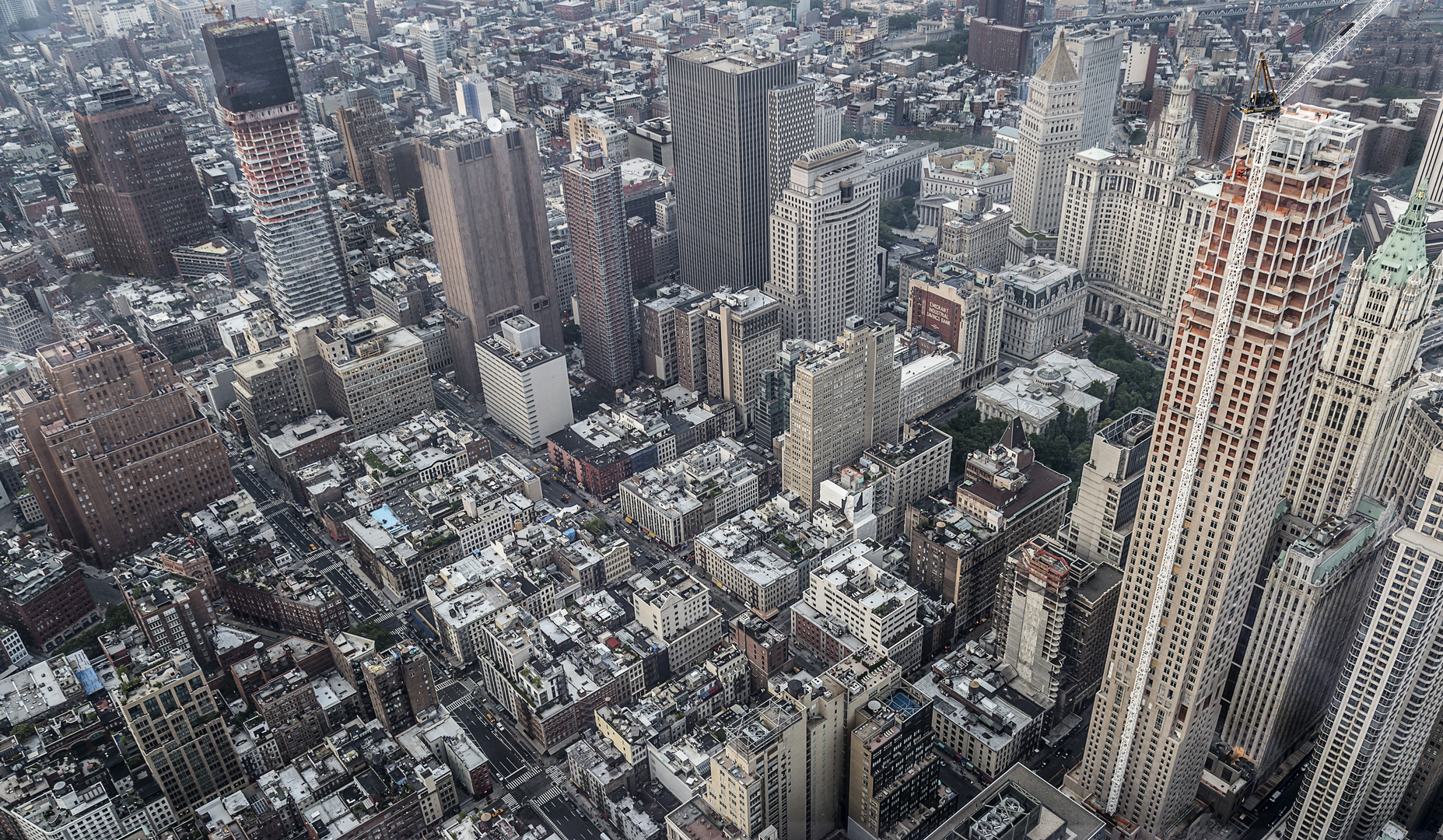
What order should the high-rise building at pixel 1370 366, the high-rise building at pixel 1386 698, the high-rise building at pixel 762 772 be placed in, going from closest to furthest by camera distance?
the high-rise building at pixel 1386 698, the high-rise building at pixel 762 772, the high-rise building at pixel 1370 366

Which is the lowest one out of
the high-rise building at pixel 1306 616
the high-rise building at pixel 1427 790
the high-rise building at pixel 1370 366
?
the high-rise building at pixel 1427 790

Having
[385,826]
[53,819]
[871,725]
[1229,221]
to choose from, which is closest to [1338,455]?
[1229,221]

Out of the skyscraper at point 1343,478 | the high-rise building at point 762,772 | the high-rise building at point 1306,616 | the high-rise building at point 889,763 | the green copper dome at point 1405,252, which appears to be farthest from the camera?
the high-rise building at point 889,763

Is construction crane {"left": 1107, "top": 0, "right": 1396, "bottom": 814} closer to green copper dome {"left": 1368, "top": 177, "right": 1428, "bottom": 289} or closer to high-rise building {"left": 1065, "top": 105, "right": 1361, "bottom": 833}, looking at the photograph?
high-rise building {"left": 1065, "top": 105, "right": 1361, "bottom": 833}

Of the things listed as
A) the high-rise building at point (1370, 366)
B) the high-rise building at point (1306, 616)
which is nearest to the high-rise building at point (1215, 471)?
the high-rise building at point (1306, 616)

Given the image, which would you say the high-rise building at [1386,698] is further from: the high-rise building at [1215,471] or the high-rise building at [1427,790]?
the high-rise building at [1215,471]

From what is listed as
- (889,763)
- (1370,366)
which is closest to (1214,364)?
(1370,366)

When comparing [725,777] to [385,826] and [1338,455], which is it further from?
[1338,455]
